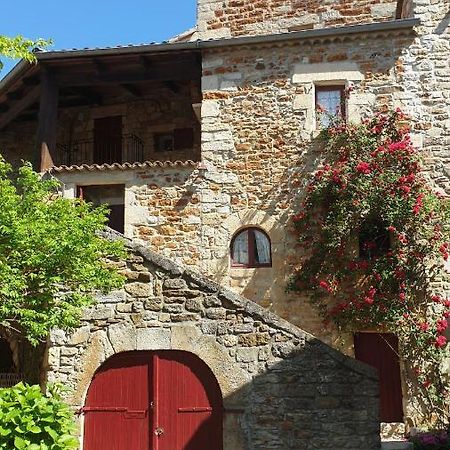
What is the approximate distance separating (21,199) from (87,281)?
45.4 inches

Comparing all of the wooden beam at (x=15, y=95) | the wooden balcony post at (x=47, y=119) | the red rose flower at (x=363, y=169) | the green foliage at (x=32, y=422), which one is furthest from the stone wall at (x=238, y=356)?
the wooden beam at (x=15, y=95)

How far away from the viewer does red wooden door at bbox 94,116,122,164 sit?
1367cm

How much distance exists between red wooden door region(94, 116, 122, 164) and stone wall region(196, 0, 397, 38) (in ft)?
9.36

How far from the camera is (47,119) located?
11.6m

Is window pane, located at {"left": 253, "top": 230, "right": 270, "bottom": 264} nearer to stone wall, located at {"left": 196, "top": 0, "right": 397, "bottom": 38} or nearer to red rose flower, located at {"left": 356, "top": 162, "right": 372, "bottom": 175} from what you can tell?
red rose flower, located at {"left": 356, "top": 162, "right": 372, "bottom": 175}

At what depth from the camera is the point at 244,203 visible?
34.4 ft

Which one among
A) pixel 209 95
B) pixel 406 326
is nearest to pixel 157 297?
pixel 406 326

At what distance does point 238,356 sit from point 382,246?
163 inches

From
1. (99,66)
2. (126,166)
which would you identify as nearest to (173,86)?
(99,66)

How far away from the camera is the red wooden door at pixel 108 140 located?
13672 mm

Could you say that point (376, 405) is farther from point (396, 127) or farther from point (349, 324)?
point (396, 127)

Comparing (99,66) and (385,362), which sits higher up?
(99,66)

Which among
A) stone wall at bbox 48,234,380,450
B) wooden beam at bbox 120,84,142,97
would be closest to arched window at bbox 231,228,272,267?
stone wall at bbox 48,234,380,450

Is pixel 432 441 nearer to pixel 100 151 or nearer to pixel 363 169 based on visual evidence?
pixel 363 169
